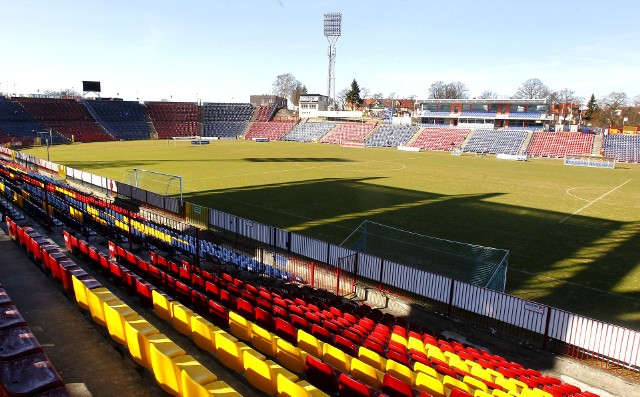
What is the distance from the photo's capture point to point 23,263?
12586 mm

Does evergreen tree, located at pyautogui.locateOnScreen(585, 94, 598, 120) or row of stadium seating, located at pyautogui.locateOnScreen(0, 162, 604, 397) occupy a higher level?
evergreen tree, located at pyautogui.locateOnScreen(585, 94, 598, 120)

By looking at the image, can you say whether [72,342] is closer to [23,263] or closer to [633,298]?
[23,263]

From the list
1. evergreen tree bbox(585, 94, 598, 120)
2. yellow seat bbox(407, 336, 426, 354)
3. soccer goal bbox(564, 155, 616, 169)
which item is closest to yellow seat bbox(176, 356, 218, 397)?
yellow seat bbox(407, 336, 426, 354)

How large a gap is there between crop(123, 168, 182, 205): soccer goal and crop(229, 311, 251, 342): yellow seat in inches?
1003

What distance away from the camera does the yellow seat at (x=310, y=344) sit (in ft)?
27.4

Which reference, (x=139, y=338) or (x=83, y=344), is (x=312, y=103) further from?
(x=139, y=338)

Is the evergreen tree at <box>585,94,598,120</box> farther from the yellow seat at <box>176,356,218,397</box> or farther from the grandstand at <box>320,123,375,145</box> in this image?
the yellow seat at <box>176,356,218,397</box>

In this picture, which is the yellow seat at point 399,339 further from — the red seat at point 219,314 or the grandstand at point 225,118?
the grandstand at point 225,118

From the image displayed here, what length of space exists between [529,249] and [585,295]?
5.50 metres

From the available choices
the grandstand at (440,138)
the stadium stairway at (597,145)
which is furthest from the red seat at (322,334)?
the grandstand at (440,138)

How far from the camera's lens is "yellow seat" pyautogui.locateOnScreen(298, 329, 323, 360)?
8.36 meters

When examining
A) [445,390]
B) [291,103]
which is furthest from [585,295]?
[291,103]

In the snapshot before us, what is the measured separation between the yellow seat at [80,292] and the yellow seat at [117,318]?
1.14m

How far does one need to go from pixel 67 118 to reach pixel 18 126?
1121 centimetres
